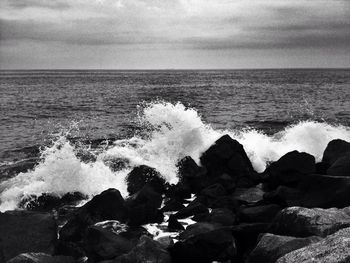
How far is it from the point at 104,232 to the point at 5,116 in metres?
27.1

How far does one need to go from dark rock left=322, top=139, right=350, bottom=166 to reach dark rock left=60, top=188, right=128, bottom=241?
7.13 metres

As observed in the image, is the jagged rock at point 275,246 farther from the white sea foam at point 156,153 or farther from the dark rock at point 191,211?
the white sea foam at point 156,153

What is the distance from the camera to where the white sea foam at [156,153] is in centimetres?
1227

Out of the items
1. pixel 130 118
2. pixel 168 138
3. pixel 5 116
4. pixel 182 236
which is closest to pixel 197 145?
pixel 168 138

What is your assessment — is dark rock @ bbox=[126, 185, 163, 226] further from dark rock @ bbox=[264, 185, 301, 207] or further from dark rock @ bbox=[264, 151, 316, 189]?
dark rock @ bbox=[264, 151, 316, 189]

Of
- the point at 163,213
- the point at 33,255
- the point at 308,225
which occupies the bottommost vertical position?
the point at 163,213

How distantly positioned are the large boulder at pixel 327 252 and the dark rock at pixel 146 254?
2.23m

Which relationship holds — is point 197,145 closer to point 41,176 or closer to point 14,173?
point 41,176

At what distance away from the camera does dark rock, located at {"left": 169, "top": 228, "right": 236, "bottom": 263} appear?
6820 millimetres

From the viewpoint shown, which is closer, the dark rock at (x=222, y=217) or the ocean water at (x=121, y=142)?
the dark rock at (x=222, y=217)

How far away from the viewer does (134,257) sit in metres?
6.20

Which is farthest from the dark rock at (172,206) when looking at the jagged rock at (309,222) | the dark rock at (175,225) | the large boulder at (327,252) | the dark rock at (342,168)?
the large boulder at (327,252)

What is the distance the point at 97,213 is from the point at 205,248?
318 cm

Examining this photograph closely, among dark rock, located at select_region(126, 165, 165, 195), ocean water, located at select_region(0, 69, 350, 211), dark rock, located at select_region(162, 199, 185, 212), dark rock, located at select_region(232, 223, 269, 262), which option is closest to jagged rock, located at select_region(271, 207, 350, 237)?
dark rock, located at select_region(232, 223, 269, 262)
